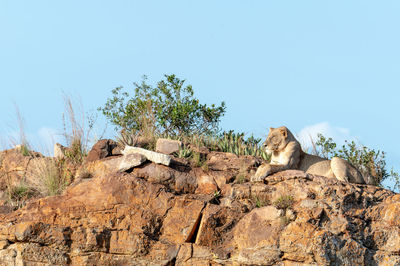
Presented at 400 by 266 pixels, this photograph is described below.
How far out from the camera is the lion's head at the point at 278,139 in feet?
43.0

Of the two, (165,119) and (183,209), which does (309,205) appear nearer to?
(183,209)

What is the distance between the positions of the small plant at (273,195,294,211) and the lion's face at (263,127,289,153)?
6.45ft

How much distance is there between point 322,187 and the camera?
11305 millimetres

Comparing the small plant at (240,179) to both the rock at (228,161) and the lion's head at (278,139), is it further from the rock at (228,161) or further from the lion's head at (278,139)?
the lion's head at (278,139)

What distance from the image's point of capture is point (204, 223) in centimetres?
1120

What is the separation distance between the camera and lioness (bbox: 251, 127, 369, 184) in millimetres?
12656

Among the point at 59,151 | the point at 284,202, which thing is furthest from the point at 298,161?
the point at 59,151

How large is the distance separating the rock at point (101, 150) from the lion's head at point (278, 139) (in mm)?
3873

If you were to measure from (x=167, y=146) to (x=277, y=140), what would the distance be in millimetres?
2782

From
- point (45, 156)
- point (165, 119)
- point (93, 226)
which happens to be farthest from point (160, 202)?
point (165, 119)

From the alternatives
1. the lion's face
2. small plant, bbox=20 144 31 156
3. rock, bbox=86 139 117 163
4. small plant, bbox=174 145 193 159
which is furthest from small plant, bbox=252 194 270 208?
small plant, bbox=20 144 31 156

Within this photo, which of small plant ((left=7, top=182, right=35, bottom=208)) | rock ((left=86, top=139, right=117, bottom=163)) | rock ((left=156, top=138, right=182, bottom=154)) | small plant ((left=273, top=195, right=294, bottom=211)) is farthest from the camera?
small plant ((left=7, top=182, right=35, bottom=208))

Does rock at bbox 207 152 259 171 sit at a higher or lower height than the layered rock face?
higher

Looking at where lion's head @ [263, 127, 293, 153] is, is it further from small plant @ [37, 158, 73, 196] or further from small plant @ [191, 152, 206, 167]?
small plant @ [37, 158, 73, 196]
